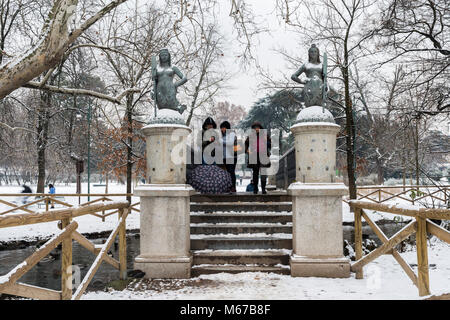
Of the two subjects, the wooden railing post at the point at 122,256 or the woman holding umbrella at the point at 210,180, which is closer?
the wooden railing post at the point at 122,256

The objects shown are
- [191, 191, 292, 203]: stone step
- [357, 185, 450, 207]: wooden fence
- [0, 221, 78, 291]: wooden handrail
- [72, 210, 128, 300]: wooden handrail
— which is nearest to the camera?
[0, 221, 78, 291]: wooden handrail

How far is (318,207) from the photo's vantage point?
6.18m

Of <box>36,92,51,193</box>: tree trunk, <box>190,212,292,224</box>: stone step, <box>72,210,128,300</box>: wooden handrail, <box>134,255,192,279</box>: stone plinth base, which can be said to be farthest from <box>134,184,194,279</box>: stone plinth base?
<box>36,92,51,193</box>: tree trunk

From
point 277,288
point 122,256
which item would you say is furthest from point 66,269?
point 277,288

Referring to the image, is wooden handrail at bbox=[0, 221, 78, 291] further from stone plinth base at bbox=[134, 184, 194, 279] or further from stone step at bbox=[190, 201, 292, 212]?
stone step at bbox=[190, 201, 292, 212]

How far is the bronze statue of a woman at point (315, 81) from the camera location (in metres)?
6.52

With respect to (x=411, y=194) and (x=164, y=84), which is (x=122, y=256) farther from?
(x=411, y=194)

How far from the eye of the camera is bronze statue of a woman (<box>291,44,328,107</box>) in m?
6.52

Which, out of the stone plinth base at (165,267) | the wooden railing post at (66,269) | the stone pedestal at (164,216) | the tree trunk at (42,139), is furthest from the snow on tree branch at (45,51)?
the tree trunk at (42,139)

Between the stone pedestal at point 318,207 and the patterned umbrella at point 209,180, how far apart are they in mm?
2840

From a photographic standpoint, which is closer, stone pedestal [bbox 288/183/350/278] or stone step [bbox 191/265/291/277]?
stone pedestal [bbox 288/183/350/278]

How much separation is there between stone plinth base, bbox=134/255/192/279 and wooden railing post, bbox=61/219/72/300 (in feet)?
7.29

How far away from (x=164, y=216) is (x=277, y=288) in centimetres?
225

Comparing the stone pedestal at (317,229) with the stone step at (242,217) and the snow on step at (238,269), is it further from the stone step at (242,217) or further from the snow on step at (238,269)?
the stone step at (242,217)
